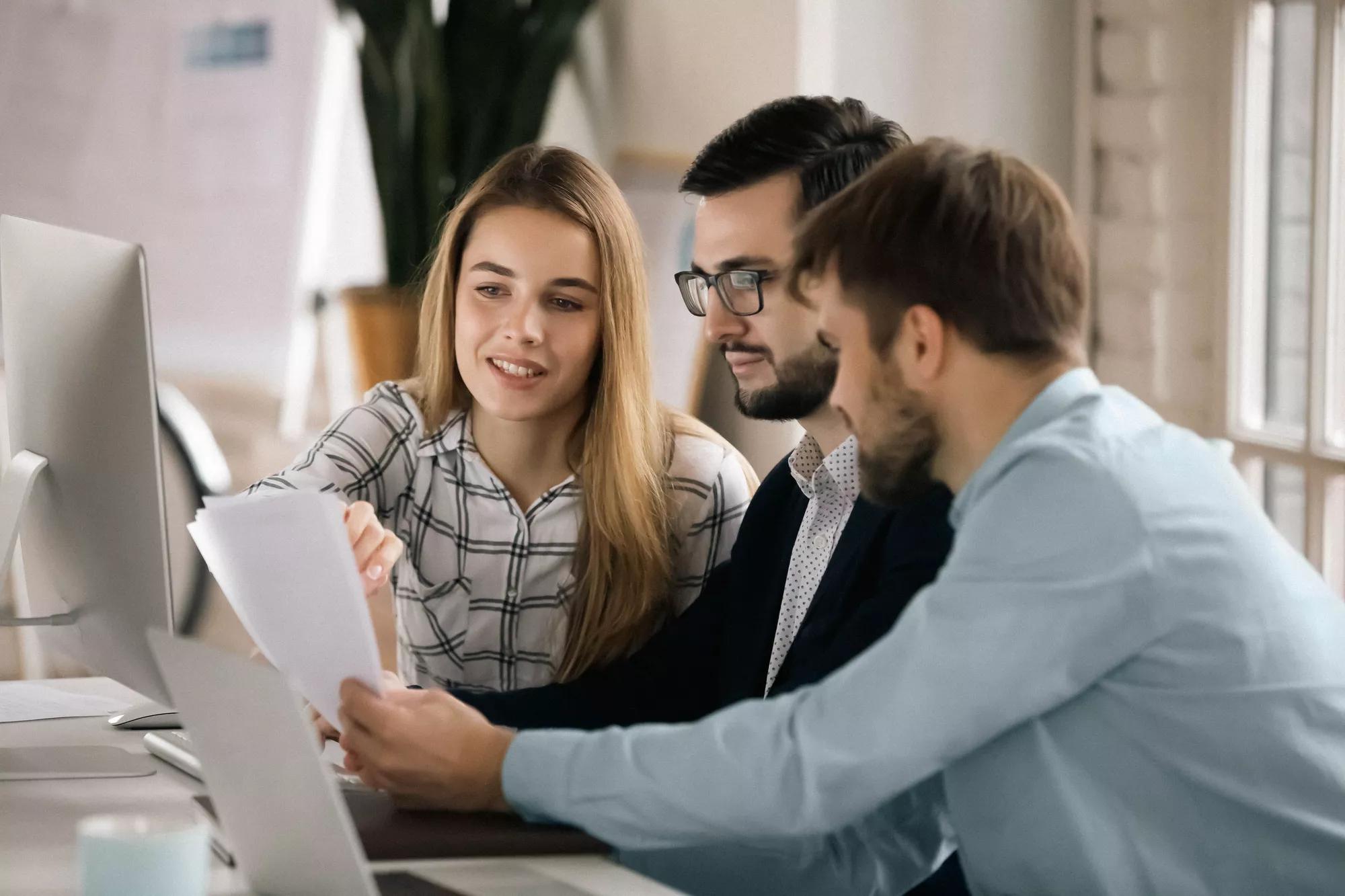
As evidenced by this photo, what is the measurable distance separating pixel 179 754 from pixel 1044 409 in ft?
2.89

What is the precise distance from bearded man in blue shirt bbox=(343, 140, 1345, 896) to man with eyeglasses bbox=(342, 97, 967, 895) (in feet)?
1.27

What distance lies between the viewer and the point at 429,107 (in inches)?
144

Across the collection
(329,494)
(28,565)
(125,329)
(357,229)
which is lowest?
(28,565)

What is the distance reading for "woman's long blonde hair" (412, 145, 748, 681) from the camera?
1.77 metres

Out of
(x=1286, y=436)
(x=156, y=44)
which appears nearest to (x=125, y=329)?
(x=1286, y=436)

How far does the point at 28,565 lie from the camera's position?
1.68m

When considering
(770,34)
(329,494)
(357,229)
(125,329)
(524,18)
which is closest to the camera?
(329,494)

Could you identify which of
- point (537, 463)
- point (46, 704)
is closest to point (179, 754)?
point (46, 704)

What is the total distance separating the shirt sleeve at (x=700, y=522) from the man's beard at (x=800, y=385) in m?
0.21

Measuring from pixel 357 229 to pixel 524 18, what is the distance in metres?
1.00

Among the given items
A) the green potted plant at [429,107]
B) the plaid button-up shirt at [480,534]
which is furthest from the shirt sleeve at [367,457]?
the green potted plant at [429,107]

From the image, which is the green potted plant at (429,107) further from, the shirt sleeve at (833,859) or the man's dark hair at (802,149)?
the shirt sleeve at (833,859)

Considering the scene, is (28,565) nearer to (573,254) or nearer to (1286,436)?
(573,254)

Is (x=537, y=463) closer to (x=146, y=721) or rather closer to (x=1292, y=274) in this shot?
(x=146, y=721)
